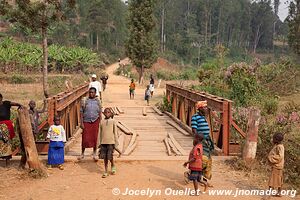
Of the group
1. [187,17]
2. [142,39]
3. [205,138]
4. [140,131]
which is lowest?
[140,131]

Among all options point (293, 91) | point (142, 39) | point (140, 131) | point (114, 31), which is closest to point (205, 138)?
point (140, 131)

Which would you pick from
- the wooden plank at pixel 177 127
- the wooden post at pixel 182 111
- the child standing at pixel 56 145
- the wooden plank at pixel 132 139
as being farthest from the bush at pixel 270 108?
the child standing at pixel 56 145

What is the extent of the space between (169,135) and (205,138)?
422 cm

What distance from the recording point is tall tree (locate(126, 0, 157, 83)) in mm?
35250

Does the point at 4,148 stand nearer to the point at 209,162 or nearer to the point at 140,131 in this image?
the point at 209,162

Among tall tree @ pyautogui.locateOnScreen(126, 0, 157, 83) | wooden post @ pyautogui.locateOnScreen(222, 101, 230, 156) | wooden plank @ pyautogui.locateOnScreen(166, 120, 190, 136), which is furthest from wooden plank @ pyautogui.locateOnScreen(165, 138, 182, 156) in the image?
tall tree @ pyautogui.locateOnScreen(126, 0, 157, 83)

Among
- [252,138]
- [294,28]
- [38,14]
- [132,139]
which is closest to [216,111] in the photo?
[252,138]

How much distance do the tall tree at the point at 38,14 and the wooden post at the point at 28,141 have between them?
961 centimetres

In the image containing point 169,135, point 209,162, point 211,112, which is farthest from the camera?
point 169,135

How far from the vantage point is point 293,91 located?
22.8 meters

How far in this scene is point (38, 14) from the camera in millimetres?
16875

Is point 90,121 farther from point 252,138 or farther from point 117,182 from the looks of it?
point 252,138

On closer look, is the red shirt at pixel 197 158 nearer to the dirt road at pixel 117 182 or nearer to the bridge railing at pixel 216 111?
the dirt road at pixel 117 182

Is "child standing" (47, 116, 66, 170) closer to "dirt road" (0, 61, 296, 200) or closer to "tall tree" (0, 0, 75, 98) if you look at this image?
"dirt road" (0, 61, 296, 200)
